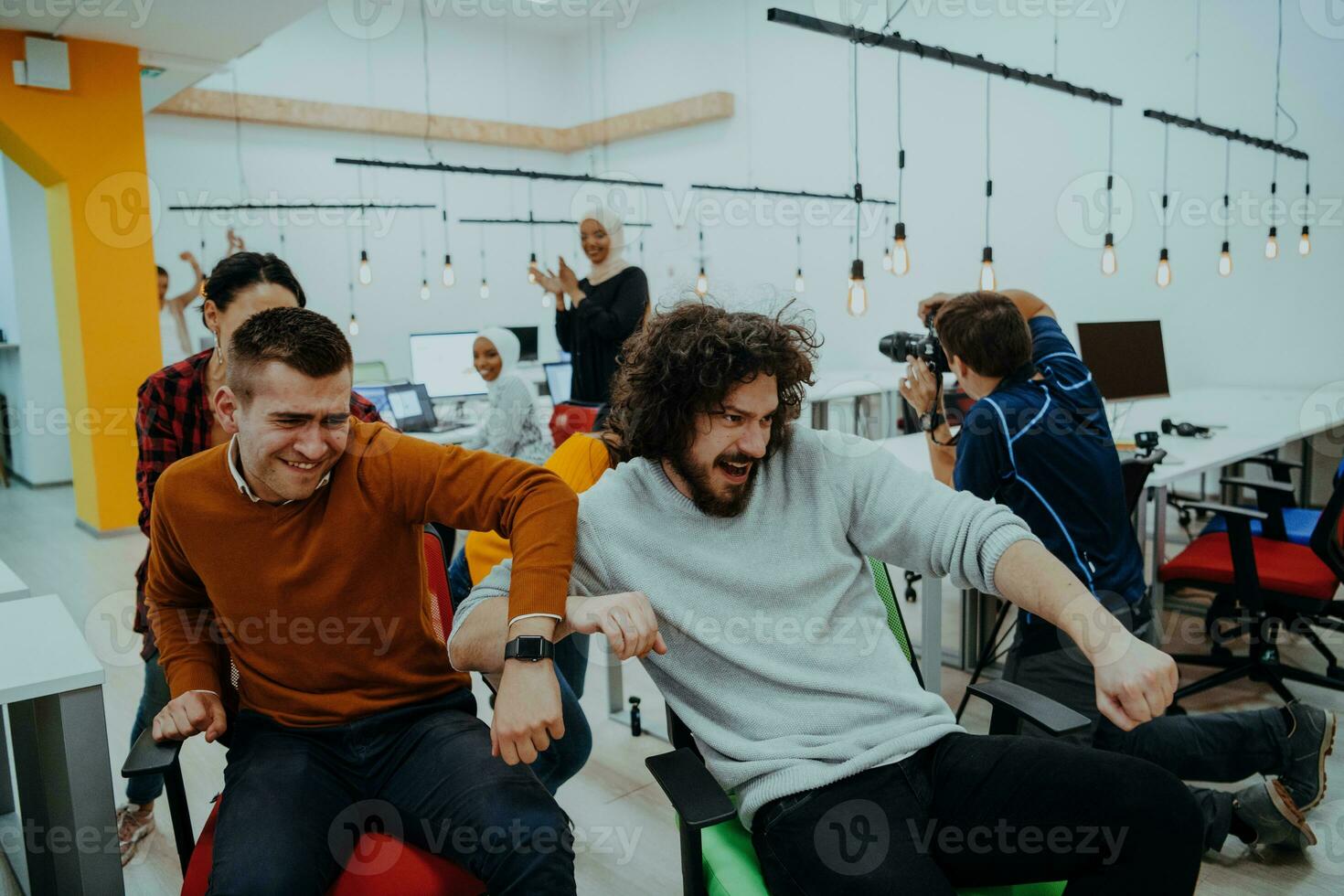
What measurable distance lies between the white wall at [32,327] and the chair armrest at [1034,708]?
706cm

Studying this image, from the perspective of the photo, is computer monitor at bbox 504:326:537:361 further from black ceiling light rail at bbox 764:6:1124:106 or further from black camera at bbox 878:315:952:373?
black camera at bbox 878:315:952:373

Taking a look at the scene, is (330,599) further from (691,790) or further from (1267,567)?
(1267,567)

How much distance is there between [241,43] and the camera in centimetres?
552

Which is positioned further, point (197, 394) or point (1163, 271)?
point (1163, 271)

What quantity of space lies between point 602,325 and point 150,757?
2.61 meters

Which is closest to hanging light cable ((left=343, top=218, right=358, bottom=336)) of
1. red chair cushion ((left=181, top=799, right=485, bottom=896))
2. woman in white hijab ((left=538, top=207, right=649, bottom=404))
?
woman in white hijab ((left=538, top=207, right=649, bottom=404))

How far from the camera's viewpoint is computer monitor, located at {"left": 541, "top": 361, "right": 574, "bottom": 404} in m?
6.18

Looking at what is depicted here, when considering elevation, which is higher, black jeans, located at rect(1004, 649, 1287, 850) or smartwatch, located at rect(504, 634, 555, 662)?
smartwatch, located at rect(504, 634, 555, 662)

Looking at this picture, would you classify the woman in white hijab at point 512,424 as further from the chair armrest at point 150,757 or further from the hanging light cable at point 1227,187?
the hanging light cable at point 1227,187

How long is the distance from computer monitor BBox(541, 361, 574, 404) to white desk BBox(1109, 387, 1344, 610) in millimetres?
3299

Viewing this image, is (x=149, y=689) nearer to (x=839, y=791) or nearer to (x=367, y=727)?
(x=367, y=727)

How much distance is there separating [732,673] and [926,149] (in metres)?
6.91

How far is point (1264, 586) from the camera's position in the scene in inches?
116

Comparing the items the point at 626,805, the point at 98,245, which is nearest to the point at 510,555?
the point at 626,805
